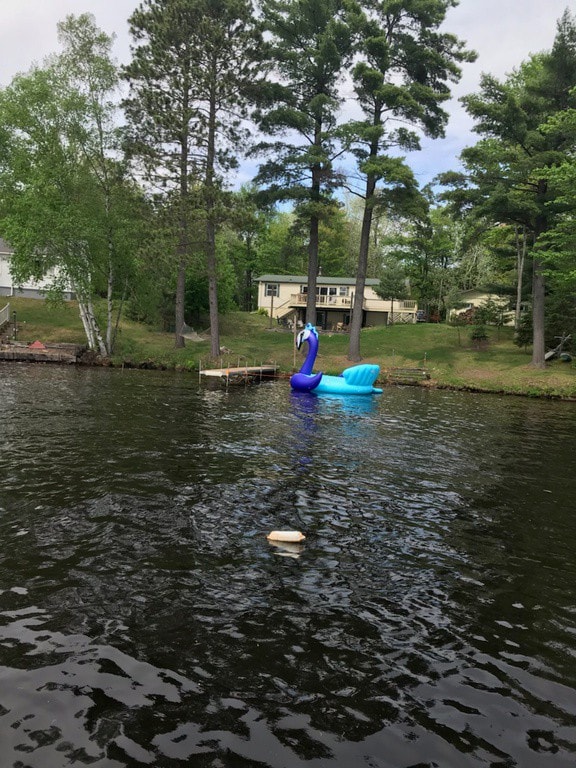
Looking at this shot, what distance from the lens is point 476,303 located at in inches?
2276

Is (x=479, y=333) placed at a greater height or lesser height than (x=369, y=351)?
greater

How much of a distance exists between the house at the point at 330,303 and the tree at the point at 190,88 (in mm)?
20747

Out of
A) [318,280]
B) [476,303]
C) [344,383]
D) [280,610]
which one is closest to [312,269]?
[344,383]

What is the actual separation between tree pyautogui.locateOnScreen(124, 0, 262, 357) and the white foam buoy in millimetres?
28680

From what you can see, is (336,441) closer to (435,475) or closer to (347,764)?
(435,475)

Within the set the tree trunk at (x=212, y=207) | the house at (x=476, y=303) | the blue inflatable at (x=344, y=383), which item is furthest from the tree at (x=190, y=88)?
the house at (x=476, y=303)

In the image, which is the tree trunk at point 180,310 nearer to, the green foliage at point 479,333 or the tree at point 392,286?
the green foliage at point 479,333

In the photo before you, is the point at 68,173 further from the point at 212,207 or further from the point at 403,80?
the point at 403,80

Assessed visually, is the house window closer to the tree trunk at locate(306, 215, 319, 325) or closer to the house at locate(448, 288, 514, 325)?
the house at locate(448, 288, 514, 325)

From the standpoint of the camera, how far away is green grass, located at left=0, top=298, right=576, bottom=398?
32750 mm

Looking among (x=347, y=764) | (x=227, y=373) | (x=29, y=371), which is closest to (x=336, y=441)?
(x=347, y=764)

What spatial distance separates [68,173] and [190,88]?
9740 millimetres

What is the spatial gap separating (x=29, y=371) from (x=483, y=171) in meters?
30.7

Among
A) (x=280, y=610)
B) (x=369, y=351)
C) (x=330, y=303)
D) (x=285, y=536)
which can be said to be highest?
(x=330, y=303)
